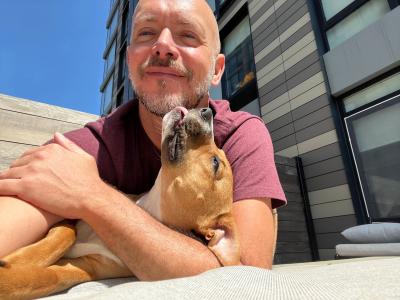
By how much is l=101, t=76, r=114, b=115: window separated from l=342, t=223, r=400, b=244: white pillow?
52.8ft

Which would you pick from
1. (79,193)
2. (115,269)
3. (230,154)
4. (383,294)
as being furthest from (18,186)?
(383,294)

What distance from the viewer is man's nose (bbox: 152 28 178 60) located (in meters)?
1.96

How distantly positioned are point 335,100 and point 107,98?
16.4m

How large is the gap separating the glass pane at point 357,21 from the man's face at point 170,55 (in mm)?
4532

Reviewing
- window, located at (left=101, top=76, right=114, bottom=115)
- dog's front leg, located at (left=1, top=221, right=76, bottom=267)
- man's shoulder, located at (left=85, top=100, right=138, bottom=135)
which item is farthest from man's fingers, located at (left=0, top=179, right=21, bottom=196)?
window, located at (left=101, top=76, right=114, bottom=115)

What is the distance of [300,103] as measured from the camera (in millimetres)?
6180

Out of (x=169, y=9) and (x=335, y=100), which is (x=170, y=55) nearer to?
(x=169, y=9)

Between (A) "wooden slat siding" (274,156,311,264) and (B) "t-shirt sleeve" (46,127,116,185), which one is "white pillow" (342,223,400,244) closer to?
(A) "wooden slat siding" (274,156,311,264)

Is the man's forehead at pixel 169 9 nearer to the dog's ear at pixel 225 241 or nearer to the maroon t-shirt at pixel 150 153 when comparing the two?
the maroon t-shirt at pixel 150 153

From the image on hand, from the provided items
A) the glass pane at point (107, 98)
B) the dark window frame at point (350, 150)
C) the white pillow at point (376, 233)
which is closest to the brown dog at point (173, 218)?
the white pillow at point (376, 233)

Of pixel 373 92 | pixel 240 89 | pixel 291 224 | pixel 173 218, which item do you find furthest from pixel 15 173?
pixel 240 89

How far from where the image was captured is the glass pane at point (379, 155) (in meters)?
4.59

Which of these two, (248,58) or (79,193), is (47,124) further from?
(248,58)

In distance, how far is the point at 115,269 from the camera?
1.50 m
